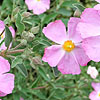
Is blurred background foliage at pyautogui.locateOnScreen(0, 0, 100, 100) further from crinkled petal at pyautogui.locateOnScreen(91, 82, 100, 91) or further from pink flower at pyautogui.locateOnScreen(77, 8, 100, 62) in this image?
pink flower at pyautogui.locateOnScreen(77, 8, 100, 62)

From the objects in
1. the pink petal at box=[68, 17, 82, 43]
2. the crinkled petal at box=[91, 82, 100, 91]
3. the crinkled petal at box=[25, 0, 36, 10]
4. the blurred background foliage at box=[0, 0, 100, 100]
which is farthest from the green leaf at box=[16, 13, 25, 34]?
the crinkled petal at box=[91, 82, 100, 91]

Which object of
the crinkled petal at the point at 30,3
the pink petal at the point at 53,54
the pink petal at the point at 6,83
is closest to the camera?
the pink petal at the point at 6,83

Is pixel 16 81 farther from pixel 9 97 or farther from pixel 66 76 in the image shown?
pixel 66 76

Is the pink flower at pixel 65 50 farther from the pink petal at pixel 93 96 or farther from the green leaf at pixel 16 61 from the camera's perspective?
the pink petal at pixel 93 96

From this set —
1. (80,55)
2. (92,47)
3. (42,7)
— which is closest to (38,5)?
(42,7)

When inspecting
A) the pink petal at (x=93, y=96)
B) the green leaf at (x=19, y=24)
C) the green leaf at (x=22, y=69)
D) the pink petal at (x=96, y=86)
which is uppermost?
the green leaf at (x=19, y=24)

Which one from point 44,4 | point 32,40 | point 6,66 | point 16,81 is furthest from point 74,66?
point 44,4

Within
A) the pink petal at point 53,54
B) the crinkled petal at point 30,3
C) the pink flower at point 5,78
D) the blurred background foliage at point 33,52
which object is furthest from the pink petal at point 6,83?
the crinkled petal at point 30,3
